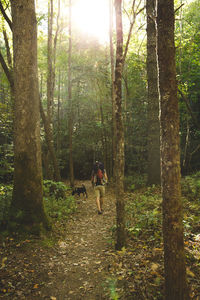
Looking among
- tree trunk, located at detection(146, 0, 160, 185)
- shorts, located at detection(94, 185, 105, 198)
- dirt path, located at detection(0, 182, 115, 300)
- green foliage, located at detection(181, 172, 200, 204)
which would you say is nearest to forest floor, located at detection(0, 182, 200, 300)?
dirt path, located at detection(0, 182, 115, 300)

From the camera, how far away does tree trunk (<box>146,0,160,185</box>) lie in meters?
10.7

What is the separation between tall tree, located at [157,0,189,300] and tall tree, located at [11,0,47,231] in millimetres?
4206

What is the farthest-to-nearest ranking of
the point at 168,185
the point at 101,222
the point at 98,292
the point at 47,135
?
the point at 47,135 → the point at 101,222 → the point at 98,292 → the point at 168,185

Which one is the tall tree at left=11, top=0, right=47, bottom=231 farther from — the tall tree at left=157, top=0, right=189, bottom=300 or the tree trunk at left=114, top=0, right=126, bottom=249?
the tall tree at left=157, top=0, right=189, bottom=300

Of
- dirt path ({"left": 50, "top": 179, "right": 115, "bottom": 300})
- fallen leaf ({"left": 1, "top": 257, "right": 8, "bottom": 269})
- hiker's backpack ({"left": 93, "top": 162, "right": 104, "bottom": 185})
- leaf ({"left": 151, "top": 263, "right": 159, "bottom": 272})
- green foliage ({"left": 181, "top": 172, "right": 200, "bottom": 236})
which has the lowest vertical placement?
dirt path ({"left": 50, "top": 179, "right": 115, "bottom": 300})

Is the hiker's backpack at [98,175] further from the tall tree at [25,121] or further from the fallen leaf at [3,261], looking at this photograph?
the fallen leaf at [3,261]

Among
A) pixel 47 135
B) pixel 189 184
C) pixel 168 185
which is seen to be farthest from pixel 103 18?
pixel 168 185

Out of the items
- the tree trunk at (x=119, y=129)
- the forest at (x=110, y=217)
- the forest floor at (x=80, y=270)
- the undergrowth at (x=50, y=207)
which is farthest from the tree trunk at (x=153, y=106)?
the tree trunk at (x=119, y=129)

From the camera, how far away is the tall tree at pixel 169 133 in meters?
2.88

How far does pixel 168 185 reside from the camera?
115 inches

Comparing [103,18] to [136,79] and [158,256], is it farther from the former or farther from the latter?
[158,256]

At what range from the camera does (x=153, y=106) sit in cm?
1112

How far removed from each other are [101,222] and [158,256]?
158 inches

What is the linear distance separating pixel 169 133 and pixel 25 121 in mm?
4492
